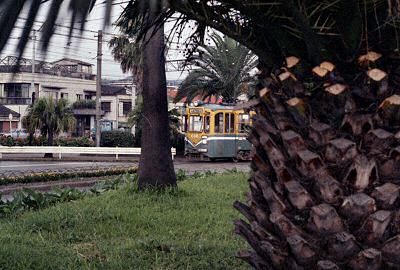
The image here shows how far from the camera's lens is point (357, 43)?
3002mm

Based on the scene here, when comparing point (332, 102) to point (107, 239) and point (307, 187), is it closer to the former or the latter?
point (307, 187)

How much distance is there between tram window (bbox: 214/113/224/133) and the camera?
1112 inches

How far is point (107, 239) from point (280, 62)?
4.32 m

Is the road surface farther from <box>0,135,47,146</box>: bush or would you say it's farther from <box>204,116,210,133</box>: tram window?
<box>0,135,47,146</box>: bush

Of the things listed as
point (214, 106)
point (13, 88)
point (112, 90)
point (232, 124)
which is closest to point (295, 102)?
point (13, 88)

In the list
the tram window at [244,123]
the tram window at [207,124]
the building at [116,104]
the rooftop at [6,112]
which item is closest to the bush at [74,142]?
the rooftop at [6,112]

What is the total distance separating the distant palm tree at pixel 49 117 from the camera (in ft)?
107

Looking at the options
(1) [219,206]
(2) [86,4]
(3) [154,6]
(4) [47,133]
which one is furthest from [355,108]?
(4) [47,133]

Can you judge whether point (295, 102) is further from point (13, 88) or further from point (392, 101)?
point (13, 88)

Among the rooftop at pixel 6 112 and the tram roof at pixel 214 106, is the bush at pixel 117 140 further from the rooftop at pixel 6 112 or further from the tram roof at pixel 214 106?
the rooftop at pixel 6 112

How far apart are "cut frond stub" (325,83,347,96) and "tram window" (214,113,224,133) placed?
25.3 metres

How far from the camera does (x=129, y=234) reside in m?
7.27

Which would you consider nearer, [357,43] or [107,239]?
[357,43]

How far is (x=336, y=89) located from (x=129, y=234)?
4870 millimetres
